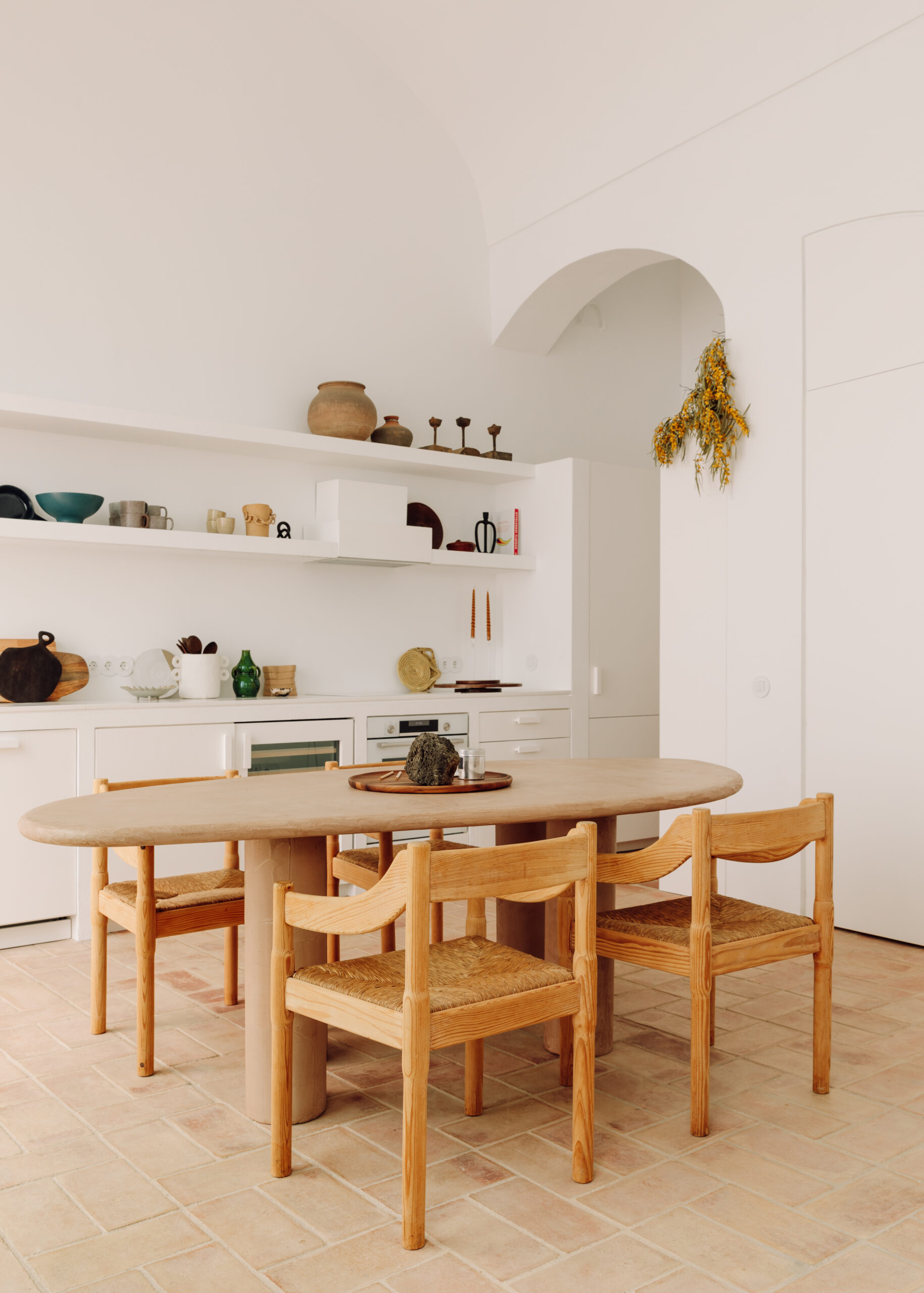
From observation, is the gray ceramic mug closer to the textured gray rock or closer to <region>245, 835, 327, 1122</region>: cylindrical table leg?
the textured gray rock

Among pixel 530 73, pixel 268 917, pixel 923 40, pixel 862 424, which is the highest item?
pixel 530 73

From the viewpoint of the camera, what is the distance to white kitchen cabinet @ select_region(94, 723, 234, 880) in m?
4.07

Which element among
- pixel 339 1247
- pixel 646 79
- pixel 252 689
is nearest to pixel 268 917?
pixel 339 1247

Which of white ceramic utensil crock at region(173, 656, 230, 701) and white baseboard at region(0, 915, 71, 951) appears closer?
white baseboard at region(0, 915, 71, 951)

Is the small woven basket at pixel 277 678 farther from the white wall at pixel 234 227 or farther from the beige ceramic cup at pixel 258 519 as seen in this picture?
the white wall at pixel 234 227

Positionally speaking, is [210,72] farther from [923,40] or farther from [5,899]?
[5,899]

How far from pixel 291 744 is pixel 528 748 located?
135 cm

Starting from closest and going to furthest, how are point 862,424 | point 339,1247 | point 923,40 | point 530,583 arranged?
point 339,1247
point 923,40
point 862,424
point 530,583

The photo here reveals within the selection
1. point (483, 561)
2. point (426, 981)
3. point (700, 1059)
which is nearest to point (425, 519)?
point (483, 561)

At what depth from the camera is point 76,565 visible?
455 centimetres

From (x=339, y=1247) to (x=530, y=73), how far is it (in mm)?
5139

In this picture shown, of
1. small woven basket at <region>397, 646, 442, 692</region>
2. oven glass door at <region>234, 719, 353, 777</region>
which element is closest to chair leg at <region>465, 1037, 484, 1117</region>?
oven glass door at <region>234, 719, 353, 777</region>

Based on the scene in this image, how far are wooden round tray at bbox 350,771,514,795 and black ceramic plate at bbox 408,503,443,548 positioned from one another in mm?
2877

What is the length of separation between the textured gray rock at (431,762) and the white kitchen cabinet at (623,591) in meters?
3.01
